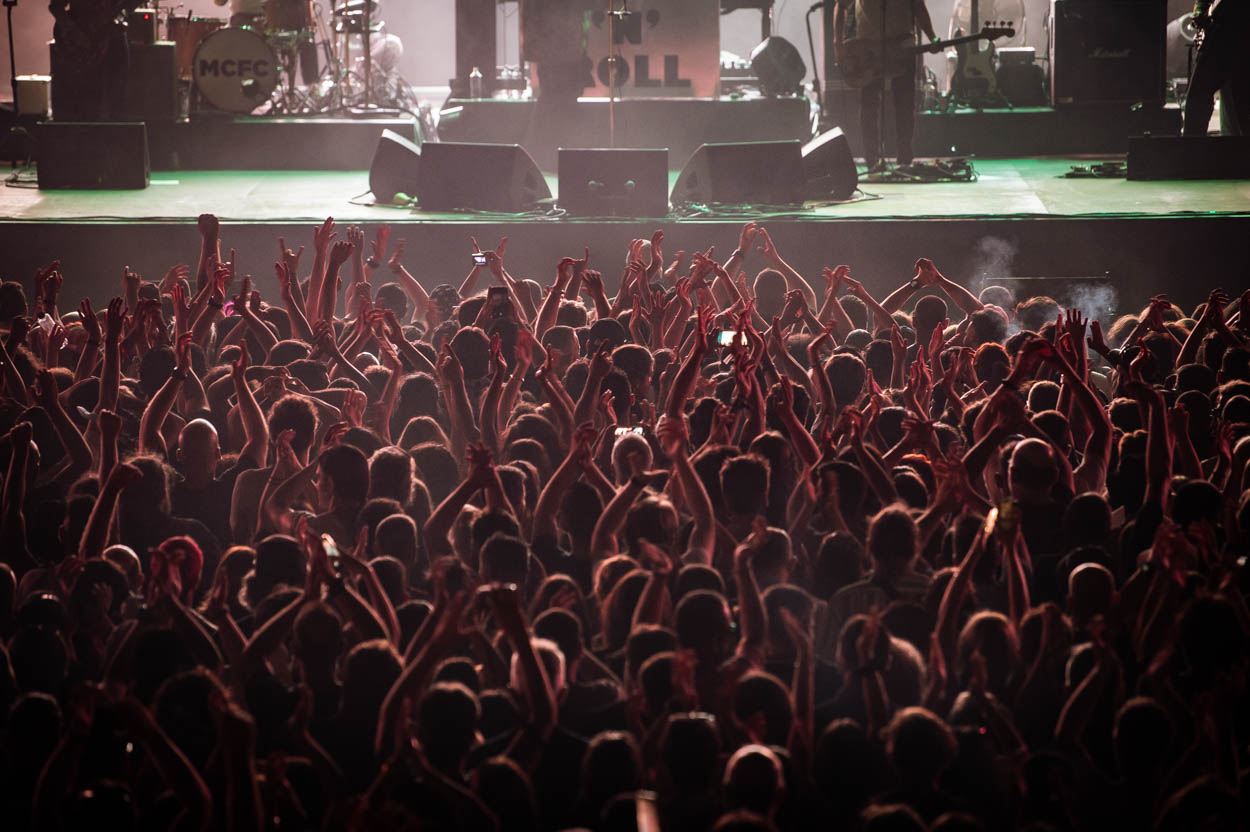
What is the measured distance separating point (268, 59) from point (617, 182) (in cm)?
584

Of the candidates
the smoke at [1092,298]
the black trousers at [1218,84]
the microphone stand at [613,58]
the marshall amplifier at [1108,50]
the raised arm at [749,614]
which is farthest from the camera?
the marshall amplifier at [1108,50]

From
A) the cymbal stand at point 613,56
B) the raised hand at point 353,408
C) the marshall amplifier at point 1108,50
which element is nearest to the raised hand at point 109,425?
the raised hand at point 353,408

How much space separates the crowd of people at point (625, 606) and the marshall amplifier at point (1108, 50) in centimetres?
906

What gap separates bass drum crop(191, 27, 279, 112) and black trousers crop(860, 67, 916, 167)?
18.7 feet

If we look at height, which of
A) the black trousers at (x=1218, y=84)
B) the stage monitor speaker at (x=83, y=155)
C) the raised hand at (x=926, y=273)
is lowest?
A: the raised hand at (x=926, y=273)

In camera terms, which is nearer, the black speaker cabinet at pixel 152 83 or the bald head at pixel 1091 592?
the bald head at pixel 1091 592

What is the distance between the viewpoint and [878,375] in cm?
529

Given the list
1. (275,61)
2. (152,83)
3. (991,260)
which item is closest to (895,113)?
(991,260)

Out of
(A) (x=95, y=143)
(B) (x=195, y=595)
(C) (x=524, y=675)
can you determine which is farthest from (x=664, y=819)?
(A) (x=95, y=143)

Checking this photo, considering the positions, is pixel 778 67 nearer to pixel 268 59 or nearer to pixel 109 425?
pixel 268 59

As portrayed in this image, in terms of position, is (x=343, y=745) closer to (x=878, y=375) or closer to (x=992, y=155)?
(x=878, y=375)

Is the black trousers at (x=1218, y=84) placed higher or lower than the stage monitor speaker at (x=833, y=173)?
higher

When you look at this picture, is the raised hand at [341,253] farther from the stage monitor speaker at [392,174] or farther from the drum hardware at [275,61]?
the drum hardware at [275,61]

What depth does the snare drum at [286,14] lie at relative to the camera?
15422mm
